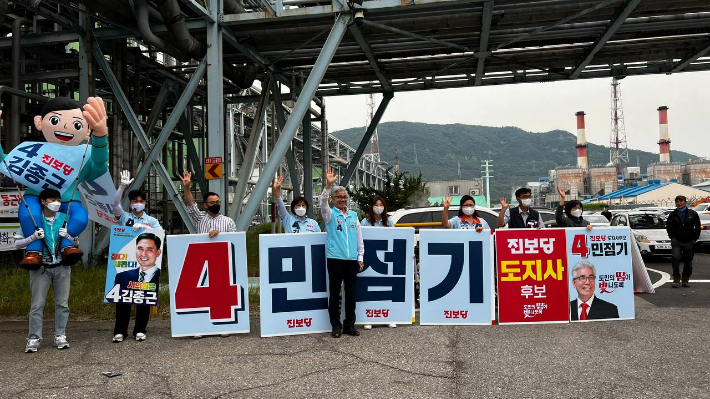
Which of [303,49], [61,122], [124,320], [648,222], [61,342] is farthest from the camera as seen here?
[648,222]

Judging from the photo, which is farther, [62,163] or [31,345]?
[62,163]

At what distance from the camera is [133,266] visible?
23.0 ft

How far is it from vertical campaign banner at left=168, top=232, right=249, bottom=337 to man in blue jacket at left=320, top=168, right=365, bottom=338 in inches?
44.3

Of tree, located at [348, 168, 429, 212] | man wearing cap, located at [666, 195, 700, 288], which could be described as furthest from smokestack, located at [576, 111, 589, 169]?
man wearing cap, located at [666, 195, 700, 288]

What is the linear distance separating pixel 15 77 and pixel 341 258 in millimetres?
10734

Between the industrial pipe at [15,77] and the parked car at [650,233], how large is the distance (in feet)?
54.4

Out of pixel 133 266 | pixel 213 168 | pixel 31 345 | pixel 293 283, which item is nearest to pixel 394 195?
pixel 213 168

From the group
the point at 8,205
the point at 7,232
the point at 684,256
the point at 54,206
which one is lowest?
the point at 684,256

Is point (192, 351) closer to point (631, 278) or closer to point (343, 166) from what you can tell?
point (631, 278)

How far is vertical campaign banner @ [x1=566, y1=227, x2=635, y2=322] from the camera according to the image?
746 cm

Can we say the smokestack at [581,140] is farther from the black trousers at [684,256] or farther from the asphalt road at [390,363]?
the asphalt road at [390,363]

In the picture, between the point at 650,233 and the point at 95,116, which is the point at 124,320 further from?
the point at 650,233

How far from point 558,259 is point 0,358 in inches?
264

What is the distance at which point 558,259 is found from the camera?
7566 millimetres
